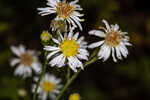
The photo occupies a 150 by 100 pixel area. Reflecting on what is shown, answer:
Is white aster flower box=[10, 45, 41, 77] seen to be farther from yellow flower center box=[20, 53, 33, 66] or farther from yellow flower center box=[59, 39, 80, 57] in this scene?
yellow flower center box=[59, 39, 80, 57]

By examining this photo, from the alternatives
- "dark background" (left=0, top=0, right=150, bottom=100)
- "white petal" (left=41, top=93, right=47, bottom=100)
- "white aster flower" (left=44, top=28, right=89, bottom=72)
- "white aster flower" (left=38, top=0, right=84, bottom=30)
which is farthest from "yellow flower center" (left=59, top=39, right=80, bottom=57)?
"dark background" (left=0, top=0, right=150, bottom=100)

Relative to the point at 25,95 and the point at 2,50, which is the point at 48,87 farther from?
the point at 2,50

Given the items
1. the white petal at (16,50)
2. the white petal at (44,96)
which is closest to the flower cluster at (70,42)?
the white petal at (44,96)

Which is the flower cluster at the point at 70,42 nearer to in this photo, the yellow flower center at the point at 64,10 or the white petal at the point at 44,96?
the yellow flower center at the point at 64,10

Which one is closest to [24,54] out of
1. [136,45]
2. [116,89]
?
[116,89]

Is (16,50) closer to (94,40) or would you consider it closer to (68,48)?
(94,40)

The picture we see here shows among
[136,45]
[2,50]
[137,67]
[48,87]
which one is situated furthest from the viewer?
[136,45]

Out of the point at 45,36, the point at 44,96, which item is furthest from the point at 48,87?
the point at 45,36
